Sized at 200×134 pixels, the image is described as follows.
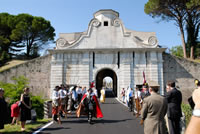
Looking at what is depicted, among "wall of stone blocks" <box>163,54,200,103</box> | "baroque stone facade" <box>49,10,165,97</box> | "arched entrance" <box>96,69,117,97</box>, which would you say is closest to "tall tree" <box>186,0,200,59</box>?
"wall of stone blocks" <box>163,54,200,103</box>

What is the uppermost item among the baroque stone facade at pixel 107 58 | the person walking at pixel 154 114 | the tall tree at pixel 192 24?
the tall tree at pixel 192 24

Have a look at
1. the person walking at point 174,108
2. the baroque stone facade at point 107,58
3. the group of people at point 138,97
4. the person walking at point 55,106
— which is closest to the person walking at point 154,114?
the person walking at point 174,108

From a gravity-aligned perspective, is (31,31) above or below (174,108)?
above

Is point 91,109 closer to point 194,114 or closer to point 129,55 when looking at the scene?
point 194,114

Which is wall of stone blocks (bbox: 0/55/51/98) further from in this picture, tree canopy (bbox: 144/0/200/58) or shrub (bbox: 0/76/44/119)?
tree canopy (bbox: 144/0/200/58)

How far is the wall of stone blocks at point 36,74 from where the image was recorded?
74.2 feet

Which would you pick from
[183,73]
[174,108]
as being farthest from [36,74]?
[174,108]

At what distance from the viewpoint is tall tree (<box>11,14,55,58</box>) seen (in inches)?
1397

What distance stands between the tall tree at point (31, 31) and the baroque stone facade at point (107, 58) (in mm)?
17932

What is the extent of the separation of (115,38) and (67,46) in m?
6.74

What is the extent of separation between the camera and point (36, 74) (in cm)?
2284

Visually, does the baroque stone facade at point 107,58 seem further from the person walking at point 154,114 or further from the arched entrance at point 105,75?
the person walking at point 154,114

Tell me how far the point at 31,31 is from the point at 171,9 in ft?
98.1

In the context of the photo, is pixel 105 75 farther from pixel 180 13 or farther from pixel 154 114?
pixel 154 114
